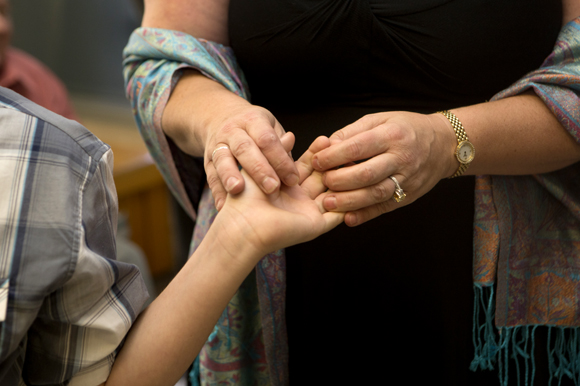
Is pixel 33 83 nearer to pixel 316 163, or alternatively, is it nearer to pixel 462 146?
pixel 316 163

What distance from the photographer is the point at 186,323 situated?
693 millimetres

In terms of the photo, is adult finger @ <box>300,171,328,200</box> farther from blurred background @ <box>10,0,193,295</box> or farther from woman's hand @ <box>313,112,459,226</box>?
blurred background @ <box>10,0,193,295</box>

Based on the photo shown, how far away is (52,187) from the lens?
0.62m

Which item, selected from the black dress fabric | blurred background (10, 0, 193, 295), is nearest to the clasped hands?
the black dress fabric

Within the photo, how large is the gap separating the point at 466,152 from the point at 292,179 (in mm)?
278

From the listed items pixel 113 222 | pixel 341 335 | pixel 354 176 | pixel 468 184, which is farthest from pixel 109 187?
pixel 468 184

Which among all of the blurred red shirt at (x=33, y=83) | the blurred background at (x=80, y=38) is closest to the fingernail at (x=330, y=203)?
the blurred red shirt at (x=33, y=83)

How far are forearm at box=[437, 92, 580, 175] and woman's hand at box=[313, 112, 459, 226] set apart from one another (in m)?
0.05

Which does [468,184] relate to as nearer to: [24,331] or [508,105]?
[508,105]

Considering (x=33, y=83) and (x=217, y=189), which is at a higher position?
(x=33, y=83)

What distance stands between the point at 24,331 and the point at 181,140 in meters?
0.45

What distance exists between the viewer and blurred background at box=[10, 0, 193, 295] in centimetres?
273

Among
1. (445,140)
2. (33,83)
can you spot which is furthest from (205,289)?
(33,83)

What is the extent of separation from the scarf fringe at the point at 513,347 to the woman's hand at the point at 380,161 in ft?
0.86
